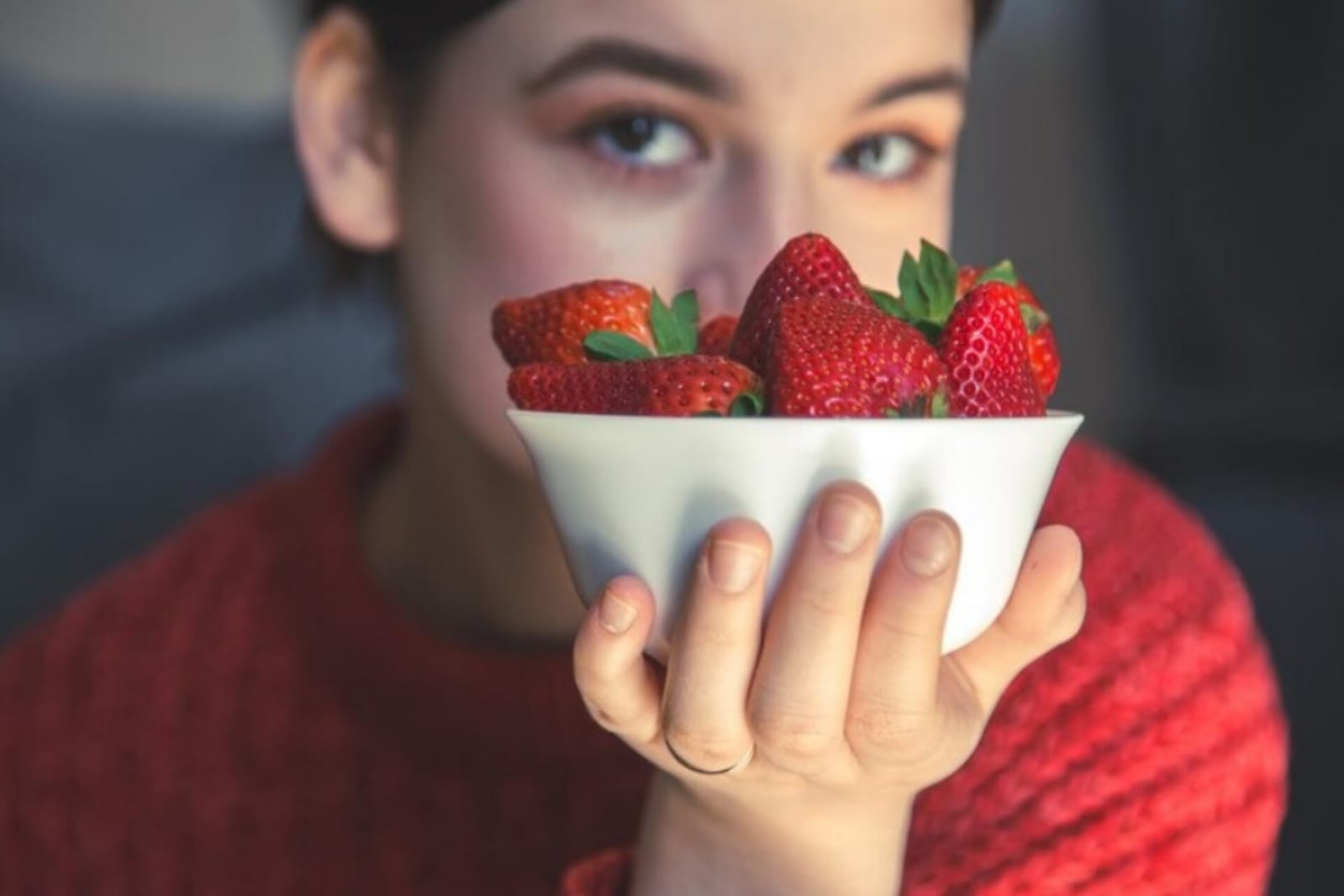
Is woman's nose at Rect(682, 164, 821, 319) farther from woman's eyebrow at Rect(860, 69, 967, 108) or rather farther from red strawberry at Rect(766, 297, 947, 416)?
red strawberry at Rect(766, 297, 947, 416)

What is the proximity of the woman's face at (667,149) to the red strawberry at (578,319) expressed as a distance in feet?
0.70

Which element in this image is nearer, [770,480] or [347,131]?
[770,480]

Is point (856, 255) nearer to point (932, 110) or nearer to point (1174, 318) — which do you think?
point (932, 110)

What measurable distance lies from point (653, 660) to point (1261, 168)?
146cm

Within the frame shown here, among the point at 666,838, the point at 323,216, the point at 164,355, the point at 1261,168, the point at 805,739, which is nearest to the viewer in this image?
the point at 805,739

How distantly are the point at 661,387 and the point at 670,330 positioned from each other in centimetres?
8

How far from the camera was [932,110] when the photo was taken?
0.93 m

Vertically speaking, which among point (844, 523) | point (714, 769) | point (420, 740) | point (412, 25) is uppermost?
point (412, 25)

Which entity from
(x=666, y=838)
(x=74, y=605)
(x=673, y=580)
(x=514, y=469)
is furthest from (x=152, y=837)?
(x=673, y=580)

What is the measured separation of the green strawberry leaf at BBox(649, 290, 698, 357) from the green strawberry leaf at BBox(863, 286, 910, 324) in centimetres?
7

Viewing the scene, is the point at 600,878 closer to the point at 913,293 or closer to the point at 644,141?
the point at 913,293

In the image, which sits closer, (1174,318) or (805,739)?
(805,739)

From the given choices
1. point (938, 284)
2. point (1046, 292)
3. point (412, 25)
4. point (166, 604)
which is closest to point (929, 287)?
point (938, 284)

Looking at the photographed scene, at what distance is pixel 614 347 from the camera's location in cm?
60
